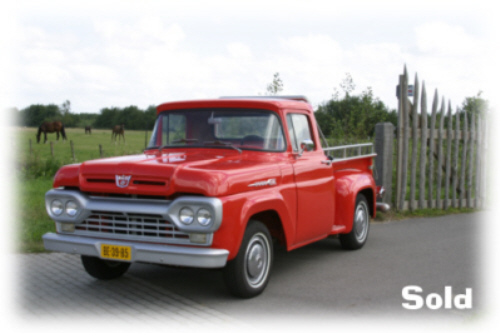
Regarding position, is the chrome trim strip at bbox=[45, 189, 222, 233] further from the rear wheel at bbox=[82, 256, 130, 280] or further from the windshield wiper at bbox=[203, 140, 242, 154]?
the windshield wiper at bbox=[203, 140, 242, 154]

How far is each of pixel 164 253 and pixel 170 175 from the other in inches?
29.0

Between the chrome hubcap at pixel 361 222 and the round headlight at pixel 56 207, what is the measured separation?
4.34 metres

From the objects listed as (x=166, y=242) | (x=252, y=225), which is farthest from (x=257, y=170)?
(x=166, y=242)

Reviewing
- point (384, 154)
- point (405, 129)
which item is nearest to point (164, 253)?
point (384, 154)

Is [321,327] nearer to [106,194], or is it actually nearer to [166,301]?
[166,301]

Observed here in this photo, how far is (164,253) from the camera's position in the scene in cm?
548

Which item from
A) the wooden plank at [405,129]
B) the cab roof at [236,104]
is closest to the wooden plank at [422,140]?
the wooden plank at [405,129]

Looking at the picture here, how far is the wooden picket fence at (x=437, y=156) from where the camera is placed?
12109 mm

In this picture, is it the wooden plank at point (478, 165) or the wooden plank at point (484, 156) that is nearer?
the wooden plank at point (478, 165)

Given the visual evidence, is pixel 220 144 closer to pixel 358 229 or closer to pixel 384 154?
pixel 358 229

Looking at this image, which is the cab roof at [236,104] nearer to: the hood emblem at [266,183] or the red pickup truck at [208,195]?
the red pickup truck at [208,195]

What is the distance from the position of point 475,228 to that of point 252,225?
6541 millimetres

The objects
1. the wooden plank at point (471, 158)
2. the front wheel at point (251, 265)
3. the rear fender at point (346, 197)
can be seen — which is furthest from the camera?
the wooden plank at point (471, 158)

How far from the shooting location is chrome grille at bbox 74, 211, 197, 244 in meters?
5.63
